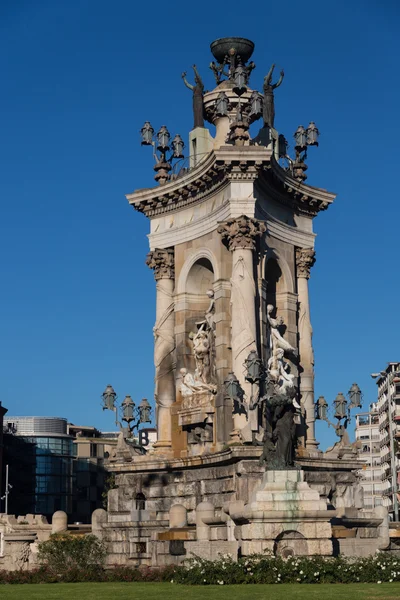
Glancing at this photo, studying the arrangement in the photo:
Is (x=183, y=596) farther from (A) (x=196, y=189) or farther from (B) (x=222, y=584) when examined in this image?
(A) (x=196, y=189)

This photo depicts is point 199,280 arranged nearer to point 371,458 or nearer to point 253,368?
point 253,368

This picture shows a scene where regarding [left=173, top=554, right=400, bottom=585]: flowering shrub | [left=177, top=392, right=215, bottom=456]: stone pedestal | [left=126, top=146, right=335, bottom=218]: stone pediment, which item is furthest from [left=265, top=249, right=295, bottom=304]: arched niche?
[left=173, top=554, right=400, bottom=585]: flowering shrub

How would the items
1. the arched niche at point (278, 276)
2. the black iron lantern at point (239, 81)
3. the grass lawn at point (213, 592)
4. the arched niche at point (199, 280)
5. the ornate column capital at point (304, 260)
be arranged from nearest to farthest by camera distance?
1. the grass lawn at point (213, 592)
2. the black iron lantern at point (239, 81)
3. the arched niche at point (278, 276)
4. the arched niche at point (199, 280)
5. the ornate column capital at point (304, 260)

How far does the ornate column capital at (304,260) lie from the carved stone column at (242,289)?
444 centimetres

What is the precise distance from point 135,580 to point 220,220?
16.6 metres

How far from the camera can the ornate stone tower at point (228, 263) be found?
4091 centimetres

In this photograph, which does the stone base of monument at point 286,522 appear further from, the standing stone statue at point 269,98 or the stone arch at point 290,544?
the standing stone statue at point 269,98

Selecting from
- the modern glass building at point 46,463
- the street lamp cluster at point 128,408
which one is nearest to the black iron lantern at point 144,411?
the street lamp cluster at point 128,408

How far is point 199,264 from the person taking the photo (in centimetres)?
4497

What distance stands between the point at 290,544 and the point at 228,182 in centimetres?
1747

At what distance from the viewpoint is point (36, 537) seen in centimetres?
4012

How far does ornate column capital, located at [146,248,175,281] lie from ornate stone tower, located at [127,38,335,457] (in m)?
0.04

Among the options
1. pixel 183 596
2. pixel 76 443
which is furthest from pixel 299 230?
pixel 76 443

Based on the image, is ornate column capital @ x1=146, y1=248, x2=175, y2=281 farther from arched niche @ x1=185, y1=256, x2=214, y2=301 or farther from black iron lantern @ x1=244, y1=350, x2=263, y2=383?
black iron lantern @ x1=244, y1=350, x2=263, y2=383
